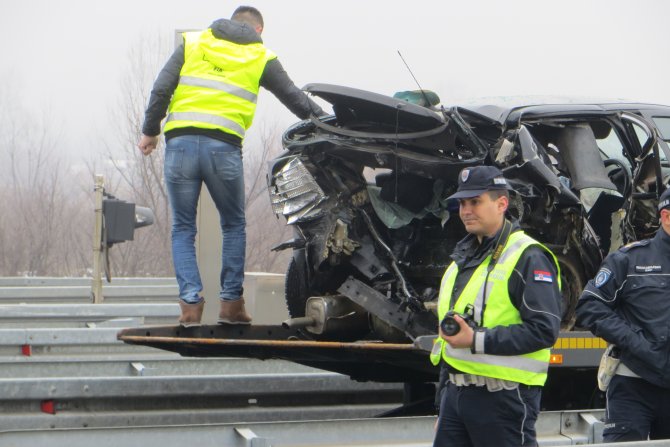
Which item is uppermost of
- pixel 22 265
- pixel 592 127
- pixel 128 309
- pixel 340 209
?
pixel 592 127

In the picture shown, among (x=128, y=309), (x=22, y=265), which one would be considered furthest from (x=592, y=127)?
(x=22, y=265)

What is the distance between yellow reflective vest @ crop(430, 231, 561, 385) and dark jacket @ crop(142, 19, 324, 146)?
8.72 feet

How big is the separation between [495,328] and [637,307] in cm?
111

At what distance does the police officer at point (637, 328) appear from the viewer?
15.1 ft

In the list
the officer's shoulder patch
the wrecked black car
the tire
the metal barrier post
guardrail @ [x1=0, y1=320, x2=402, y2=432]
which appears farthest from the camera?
the metal barrier post

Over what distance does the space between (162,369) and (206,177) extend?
6.31 ft

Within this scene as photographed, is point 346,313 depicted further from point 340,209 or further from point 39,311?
point 39,311

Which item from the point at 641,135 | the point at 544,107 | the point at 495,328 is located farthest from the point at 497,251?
the point at 641,135

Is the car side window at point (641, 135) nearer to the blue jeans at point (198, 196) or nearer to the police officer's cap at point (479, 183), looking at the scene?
the blue jeans at point (198, 196)

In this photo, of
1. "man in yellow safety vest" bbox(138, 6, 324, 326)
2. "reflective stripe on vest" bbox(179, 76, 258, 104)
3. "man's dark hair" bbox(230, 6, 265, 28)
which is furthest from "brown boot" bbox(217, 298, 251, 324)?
"man's dark hair" bbox(230, 6, 265, 28)

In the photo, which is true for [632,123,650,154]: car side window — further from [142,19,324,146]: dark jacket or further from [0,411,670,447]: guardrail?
[142,19,324,146]: dark jacket

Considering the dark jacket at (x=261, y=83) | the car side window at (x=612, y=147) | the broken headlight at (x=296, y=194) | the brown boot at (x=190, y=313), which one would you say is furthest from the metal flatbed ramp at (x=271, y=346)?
the car side window at (x=612, y=147)

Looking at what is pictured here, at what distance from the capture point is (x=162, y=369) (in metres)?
7.73

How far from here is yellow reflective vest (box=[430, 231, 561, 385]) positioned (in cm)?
394
